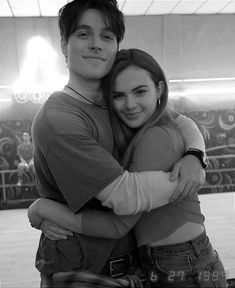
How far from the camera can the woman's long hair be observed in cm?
102

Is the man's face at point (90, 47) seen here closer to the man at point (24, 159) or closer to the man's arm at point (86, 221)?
the man's arm at point (86, 221)

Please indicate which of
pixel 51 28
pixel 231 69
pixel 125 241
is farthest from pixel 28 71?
pixel 125 241

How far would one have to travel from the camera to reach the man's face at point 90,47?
103 centimetres

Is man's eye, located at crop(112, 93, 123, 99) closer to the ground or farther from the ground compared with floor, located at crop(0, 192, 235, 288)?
farther from the ground

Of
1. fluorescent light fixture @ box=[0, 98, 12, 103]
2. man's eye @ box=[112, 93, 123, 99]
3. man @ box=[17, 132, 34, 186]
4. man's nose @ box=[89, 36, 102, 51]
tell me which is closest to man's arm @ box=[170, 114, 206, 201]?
man's eye @ box=[112, 93, 123, 99]

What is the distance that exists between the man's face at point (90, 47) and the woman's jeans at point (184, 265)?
0.50m

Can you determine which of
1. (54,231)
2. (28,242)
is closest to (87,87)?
(54,231)

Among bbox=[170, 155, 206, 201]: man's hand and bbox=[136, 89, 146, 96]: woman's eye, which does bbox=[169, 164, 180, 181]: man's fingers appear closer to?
bbox=[170, 155, 206, 201]: man's hand

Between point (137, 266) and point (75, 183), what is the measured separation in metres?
0.32

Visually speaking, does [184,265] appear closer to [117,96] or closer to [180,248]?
[180,248]

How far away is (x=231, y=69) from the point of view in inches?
287

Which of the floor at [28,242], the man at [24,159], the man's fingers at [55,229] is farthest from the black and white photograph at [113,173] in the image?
the man at [24,159]

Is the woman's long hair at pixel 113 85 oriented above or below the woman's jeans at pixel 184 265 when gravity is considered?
above

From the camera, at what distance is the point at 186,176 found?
95 centimetres
